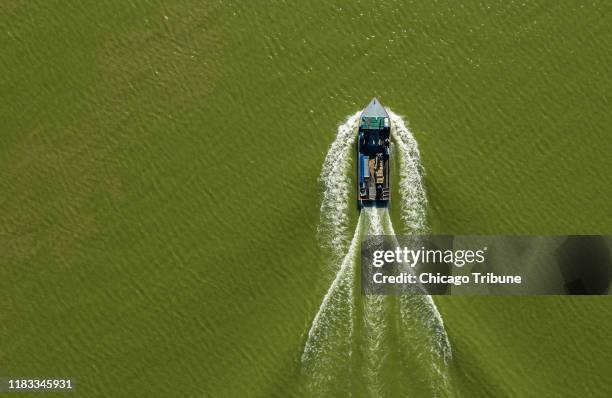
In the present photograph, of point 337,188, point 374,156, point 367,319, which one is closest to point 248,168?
point 337,188

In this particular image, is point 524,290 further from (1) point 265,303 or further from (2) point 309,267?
(1) point 265,303

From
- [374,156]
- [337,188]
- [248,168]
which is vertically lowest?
[337,188]

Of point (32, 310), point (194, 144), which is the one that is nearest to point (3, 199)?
point (32, 310)

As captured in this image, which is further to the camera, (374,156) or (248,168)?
(248,168)

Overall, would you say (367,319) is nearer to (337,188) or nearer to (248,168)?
(337,188)

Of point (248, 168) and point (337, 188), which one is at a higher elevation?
point (248, 168)

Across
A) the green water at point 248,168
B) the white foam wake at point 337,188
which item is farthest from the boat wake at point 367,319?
the green water at point 248,168

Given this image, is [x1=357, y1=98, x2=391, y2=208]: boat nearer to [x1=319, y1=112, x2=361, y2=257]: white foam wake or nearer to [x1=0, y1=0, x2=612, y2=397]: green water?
[x1=319, y1=112, x2=361, y2=257]: white foam wake
